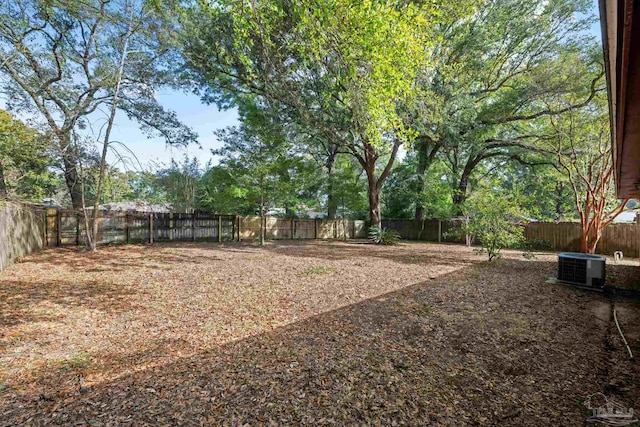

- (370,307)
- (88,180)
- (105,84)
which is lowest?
(370,307)

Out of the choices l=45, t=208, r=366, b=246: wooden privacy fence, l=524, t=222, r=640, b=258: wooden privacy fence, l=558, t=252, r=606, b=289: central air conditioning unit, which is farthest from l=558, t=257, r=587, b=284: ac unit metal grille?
l=45, t=208, r=366, b=246: wooden privacy fence

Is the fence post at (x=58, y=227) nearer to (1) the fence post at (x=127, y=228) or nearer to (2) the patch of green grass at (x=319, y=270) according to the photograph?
(1) the fence post at (x=127, y=228)

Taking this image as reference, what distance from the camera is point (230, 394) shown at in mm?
1990

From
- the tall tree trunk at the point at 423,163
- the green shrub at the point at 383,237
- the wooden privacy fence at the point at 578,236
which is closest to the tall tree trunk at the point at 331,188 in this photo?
the green shrub at the point at 383,237

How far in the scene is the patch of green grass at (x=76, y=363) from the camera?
2309 mm

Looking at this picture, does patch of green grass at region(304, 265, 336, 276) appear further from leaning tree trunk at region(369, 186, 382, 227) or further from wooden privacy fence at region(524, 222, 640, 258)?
wooden privacy fence at region(524, 222, 640, 258)

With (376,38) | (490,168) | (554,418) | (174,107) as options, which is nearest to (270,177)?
(174,107)

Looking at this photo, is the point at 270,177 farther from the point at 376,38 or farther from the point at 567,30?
the point at 567,30

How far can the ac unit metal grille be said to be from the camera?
4.98m

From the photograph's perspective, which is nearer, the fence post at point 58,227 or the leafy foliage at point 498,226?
the leafy foliage at point 498,226

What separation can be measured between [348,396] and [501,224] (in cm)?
710

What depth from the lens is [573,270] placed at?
510cm

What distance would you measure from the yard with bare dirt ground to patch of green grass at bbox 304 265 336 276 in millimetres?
862

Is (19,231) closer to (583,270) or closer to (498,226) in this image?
(498,226)
